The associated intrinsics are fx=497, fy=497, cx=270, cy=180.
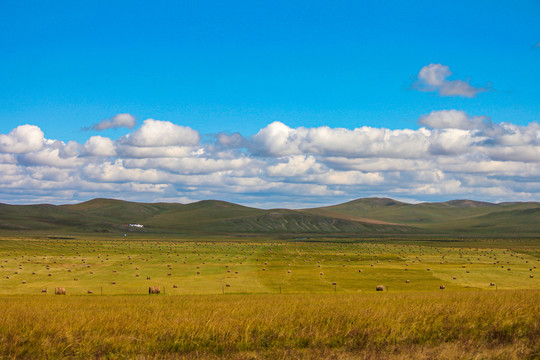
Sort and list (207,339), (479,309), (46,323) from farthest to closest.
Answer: (479,309)
(46,323)
(207,339)

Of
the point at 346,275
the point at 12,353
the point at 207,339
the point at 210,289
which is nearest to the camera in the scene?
the point at 12,353

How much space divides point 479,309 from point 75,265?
7504 cm

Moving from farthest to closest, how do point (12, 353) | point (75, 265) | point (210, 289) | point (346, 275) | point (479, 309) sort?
point (75, 265) → point (346, 275) → point (210, 289) → point (479, 309) → point (12, 353)

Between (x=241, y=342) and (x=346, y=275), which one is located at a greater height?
(x=241, y=342)

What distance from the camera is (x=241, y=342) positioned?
14.0 metres

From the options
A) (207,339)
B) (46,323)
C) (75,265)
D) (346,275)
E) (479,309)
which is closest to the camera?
(207,339)

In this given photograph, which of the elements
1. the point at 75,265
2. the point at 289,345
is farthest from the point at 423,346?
the point at 75,265

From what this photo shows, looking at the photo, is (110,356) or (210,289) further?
(210,289)

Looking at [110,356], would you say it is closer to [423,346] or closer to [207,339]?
[207,339]

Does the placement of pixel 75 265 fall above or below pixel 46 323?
below

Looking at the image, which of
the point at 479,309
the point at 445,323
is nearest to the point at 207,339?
the point at 445,323

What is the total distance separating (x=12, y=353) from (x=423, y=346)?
11.3m

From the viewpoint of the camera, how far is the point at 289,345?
14086mm

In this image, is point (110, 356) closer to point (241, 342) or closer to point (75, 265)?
point (241, 342)
